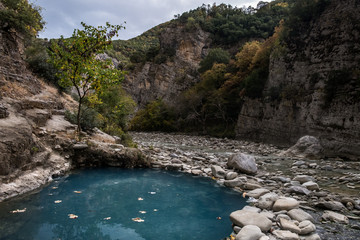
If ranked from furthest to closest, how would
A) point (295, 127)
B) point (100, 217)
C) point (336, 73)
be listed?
1. point (295, 127)
2. point (336, 73)
3. point (100, 217)

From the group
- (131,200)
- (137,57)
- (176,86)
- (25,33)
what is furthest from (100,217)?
(137,57)

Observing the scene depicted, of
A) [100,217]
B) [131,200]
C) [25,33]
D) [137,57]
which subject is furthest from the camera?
[137,57]

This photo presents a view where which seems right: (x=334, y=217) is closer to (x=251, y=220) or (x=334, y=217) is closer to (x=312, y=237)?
(x=312, y=237)

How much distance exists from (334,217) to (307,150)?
1037 centimetres

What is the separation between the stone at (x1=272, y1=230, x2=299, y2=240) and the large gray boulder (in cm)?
1128

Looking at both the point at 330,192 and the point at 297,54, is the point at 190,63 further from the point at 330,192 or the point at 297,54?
the point at 330,192

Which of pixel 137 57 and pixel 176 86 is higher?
pixel 137 57

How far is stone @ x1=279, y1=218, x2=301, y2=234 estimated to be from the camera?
4.46 meters

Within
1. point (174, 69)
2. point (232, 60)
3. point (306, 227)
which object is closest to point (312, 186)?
point (306, 227)

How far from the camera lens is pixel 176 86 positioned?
168ft

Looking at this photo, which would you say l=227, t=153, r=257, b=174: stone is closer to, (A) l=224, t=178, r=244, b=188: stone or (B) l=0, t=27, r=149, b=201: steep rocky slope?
Answer: (A) l=224, t=178, r=244, b=188: stone

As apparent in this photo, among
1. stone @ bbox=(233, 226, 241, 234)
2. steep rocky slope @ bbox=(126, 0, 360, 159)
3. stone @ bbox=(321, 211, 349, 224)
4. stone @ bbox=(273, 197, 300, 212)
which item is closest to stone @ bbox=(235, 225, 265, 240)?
stone @ bbox=(233, 226, 241, 234)

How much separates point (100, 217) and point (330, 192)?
689cm

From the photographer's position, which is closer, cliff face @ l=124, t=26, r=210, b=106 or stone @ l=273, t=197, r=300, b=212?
stone @ l=273, t=197, r=300, b=212
